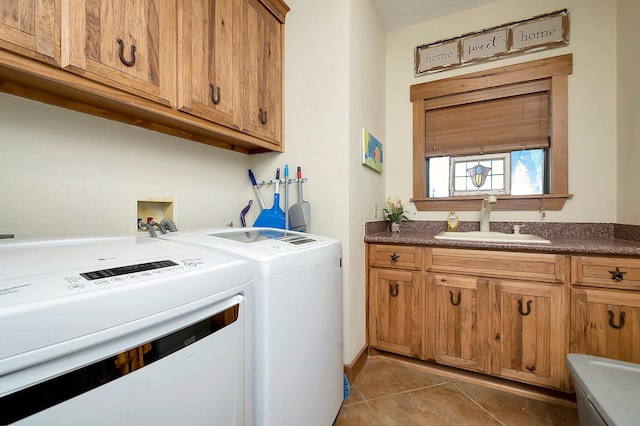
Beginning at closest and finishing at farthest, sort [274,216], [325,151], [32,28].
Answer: [32,28] < [325,151] < [274,216]

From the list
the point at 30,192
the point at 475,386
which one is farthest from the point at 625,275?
the point at 30,192

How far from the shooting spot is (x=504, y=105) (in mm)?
2096

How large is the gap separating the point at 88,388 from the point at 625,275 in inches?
83.1

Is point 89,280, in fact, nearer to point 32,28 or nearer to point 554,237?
point 32,28

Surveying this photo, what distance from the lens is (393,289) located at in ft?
5.96

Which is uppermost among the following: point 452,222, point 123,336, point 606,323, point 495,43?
point 495,43

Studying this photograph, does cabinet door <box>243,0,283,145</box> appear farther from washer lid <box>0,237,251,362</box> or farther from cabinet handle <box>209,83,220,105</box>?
washer lid <box>0,237,251,362</box>

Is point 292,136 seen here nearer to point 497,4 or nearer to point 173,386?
point 173,386

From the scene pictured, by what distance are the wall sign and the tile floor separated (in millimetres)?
2373

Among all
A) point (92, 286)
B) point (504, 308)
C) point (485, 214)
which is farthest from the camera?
point (485, 214)

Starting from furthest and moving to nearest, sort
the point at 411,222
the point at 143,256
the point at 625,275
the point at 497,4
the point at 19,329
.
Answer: the point at 411,222
the point at 497,4
the point at 625,275
the point at 143,256
the point at 19,329

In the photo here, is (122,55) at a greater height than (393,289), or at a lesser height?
greater

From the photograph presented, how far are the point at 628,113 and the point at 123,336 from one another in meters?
2.73

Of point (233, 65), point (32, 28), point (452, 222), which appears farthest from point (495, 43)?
point (32, 28)
